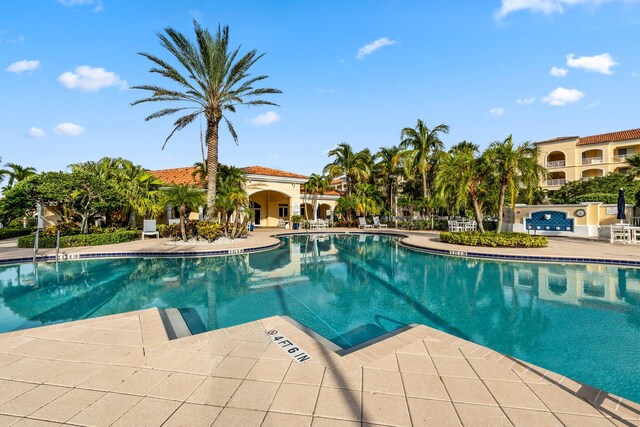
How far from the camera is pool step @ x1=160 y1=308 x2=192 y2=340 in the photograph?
491cm

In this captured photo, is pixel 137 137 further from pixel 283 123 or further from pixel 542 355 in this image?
pixel 542 355

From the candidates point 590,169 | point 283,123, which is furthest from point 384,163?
point 590,169

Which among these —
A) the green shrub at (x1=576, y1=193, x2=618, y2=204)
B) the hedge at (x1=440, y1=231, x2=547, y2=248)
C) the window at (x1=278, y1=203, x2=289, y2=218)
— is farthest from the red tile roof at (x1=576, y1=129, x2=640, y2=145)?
the window at (x1=278, y1=203, x2=289, y2=218)

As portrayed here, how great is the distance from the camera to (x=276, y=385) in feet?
10.3

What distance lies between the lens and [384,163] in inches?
1259

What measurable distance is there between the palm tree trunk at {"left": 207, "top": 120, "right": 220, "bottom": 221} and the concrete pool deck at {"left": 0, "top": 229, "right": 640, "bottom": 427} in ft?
44.5

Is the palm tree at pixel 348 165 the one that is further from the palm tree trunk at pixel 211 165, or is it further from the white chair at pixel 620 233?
the white chair at pixel 620 233

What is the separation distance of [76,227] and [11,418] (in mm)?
19080

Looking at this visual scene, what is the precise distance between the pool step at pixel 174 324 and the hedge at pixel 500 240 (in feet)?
45.1

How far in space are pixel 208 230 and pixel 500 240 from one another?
49.1ft

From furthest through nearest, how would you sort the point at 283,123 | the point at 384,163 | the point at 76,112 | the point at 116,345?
the point at 384,163 → the point at 283,123 → the point at 76,112 → the point at 116,345

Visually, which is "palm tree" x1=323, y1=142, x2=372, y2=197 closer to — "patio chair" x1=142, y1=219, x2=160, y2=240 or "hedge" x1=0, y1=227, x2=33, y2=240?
"patio chair" x1=142, y1=219, x2=160, y2=240

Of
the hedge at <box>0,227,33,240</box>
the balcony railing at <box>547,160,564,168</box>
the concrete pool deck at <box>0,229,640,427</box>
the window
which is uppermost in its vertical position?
the balcony railing at <box>547,160,564,168</box>

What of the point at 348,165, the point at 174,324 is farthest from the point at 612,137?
the point at 174,324
